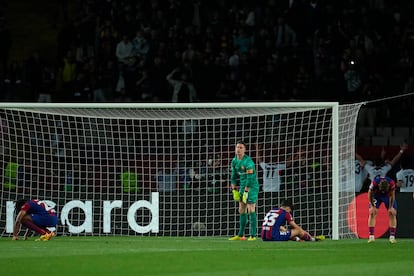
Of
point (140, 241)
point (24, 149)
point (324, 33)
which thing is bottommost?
point (140, 241)

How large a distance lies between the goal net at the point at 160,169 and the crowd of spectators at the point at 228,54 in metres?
3.34

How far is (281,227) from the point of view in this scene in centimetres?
2009

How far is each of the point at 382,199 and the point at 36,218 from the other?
6378 millimetres

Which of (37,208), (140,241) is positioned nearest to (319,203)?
(140,241)

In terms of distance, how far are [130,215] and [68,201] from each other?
51.1 inches

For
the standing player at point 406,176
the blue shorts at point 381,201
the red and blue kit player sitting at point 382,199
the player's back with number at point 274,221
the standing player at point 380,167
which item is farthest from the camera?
the standing player at point 406,176

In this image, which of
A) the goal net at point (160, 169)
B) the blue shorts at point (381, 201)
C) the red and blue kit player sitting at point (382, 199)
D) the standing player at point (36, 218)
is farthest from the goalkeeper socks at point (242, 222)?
the standing player at point (36, 218)

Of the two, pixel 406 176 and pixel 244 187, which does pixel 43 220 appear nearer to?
pixel 244 187

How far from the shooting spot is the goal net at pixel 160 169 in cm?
2248

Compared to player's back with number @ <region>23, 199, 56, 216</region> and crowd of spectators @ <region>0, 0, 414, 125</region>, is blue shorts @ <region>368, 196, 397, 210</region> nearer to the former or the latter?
crowd of spectators @ <region>0, 0, 414, 125</region>

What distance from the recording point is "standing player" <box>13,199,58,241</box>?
66.4 ft

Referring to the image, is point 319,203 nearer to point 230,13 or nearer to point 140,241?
point 140,241

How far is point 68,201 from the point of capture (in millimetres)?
22562

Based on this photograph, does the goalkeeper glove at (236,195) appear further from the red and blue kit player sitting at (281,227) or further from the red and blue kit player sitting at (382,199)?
the red and blue kit player sitting at (382,199)
